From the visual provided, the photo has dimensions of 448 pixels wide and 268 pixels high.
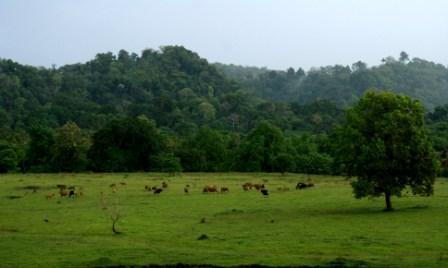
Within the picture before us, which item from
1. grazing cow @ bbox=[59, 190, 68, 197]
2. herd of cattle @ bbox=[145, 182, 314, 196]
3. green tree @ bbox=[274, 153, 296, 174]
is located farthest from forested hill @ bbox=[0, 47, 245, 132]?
grazing cow @ bbox=[59, 190, 68, 197]

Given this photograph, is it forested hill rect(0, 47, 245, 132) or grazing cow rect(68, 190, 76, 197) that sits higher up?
→ forested hill rect(0, 47, 245, 132)

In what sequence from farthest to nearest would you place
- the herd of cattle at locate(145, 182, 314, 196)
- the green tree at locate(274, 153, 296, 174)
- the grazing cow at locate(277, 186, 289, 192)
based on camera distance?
1. the green tree at locate(274, 153, 296, 174)
2. the grazing cow at locate(277, 186, 289, 192)
3. the herd of cattle at locate(145, 182, 314, 196)

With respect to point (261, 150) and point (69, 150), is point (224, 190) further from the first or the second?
point (69, 150)

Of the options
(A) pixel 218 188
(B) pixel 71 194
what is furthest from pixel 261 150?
(B) pixel 71 194

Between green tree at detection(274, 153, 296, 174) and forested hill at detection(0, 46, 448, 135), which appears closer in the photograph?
green tree at detection(274, 153, 296, 174)

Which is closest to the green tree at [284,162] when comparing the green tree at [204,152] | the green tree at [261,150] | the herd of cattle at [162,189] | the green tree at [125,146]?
the green tree at [261,150]

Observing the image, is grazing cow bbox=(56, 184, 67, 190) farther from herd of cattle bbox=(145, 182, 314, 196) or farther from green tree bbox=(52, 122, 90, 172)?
green tree bbox=(52, 122, 90, 172)

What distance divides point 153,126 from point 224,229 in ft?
211

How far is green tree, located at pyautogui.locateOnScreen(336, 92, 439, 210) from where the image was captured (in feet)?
143

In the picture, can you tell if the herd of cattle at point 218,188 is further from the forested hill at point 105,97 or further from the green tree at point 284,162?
the forested hill at point 105,97

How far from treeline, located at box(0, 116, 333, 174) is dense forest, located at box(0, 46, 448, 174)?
15cm

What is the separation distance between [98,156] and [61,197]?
40259 mm

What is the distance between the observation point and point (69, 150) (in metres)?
90.0

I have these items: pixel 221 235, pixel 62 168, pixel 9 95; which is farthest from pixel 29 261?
pixel 9 95
